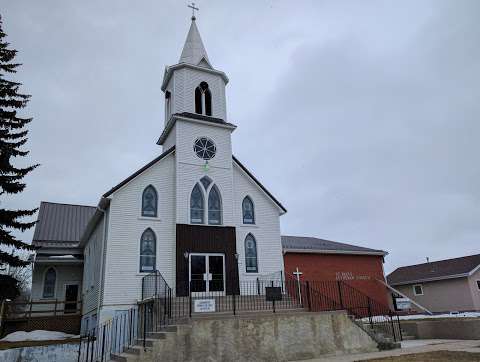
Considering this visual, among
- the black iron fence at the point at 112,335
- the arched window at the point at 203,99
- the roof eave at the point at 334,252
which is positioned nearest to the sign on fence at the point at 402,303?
the roof eave at the point at 334,252

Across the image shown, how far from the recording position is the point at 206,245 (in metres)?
17.9

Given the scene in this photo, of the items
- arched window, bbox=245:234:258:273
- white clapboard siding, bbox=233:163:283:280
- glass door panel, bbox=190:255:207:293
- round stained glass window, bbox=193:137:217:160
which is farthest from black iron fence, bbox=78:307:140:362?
round stained glass window, bbox=193:137:217:160

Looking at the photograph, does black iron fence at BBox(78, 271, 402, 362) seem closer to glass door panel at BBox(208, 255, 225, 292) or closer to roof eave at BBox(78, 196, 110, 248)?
glass door panel at BBox(208, 255, 225, 292)

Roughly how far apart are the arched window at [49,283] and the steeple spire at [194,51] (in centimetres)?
1476

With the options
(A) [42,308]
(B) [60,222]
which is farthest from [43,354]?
(B) [60,222]

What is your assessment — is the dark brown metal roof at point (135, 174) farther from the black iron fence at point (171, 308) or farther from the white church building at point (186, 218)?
the black iron fence at point (171, 308)

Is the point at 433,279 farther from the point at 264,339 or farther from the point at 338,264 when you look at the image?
the point at 264,339

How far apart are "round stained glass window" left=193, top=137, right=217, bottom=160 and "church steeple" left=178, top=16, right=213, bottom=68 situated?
4.79m

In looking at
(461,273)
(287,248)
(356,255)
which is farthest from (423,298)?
(287,248)

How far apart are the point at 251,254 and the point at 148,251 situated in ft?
16.4

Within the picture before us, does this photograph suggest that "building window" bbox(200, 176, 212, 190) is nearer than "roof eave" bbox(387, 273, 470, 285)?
Yes

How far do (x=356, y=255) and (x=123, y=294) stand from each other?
1713 centimetres

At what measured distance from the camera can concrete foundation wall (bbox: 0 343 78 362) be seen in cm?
1378

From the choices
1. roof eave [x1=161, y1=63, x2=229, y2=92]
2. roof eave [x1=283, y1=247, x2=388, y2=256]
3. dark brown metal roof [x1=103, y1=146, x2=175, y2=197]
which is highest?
roof eave [x1=161, y1=63, x2=229, y2=92]
